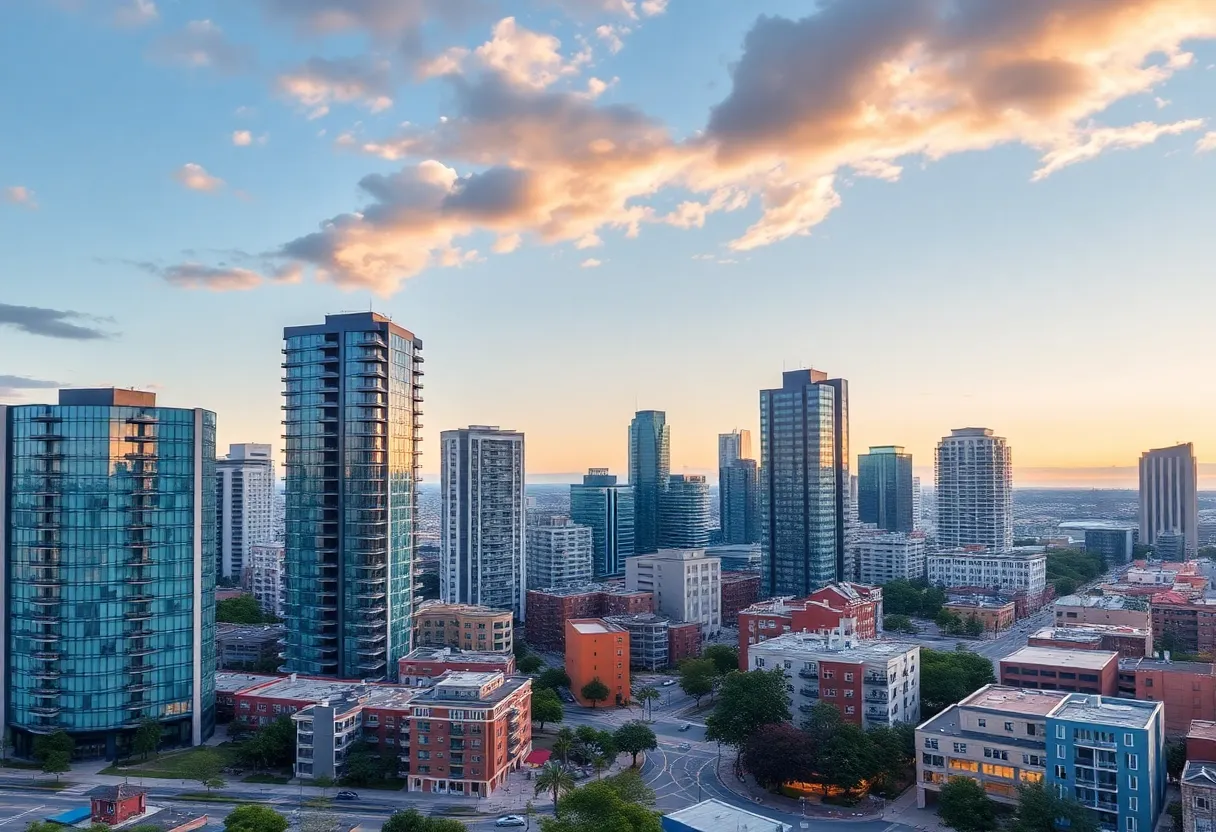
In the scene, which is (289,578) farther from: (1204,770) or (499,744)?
(1204,770)

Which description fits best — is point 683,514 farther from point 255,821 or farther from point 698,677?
point 255,821

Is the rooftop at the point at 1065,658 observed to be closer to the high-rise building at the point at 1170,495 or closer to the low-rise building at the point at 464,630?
the low-rise building at the point at 464,630

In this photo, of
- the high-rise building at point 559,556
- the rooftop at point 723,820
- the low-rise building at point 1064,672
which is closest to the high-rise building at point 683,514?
the high-rise building at point 559,556

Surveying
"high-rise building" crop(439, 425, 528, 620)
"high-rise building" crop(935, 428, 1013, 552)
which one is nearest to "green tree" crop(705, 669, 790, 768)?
"high-rise building" crop(439, 425, 528, 620)

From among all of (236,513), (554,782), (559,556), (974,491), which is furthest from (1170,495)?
(554,782)

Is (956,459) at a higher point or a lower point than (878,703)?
higher

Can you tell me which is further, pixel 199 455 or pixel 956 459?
pixel 956 459

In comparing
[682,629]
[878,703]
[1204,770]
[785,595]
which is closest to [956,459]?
[785,595]

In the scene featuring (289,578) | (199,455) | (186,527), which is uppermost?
(199,455)

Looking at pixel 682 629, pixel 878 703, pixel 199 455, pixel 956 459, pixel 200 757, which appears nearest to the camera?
pixel 200 757
